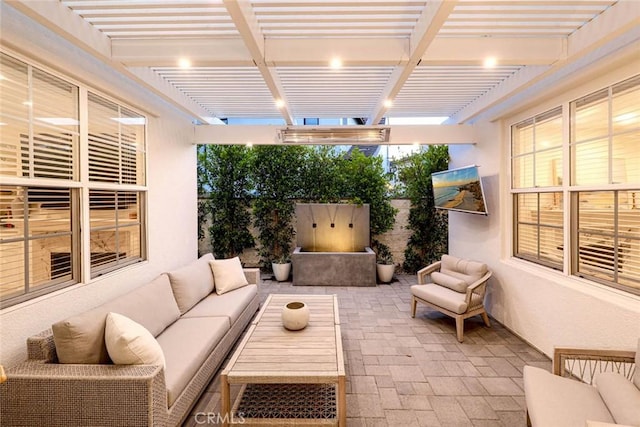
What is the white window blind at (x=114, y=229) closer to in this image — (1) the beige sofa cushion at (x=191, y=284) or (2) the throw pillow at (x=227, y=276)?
(1) the beige sofa cushion at (x=191, y=284)

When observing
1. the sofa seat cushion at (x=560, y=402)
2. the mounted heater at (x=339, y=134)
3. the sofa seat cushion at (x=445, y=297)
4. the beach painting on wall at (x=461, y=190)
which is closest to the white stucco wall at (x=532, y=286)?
the beach painting on wall at (x=461, y=190)

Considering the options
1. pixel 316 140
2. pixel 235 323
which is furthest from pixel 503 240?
pixel 235 323

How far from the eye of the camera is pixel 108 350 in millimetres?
1952

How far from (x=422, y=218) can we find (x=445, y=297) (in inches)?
115

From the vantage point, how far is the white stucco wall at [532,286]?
7.81 ft

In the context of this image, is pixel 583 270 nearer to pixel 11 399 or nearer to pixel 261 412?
pixel 261 412

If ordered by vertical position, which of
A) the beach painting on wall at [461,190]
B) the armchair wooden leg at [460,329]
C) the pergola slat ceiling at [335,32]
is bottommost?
the armchair wooden leg at [460,329]

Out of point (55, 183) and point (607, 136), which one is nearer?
point (55, 183)

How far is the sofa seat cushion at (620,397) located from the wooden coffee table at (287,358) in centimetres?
151

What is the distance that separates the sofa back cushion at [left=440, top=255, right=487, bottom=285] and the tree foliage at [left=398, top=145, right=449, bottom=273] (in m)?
2.08

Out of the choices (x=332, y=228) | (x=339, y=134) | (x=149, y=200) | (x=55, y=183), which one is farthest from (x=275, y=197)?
(x=55, y=183)

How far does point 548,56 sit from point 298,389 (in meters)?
3.48

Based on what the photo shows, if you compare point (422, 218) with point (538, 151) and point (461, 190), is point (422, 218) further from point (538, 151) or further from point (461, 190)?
point (538, 151)

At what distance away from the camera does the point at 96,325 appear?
2.01 m
